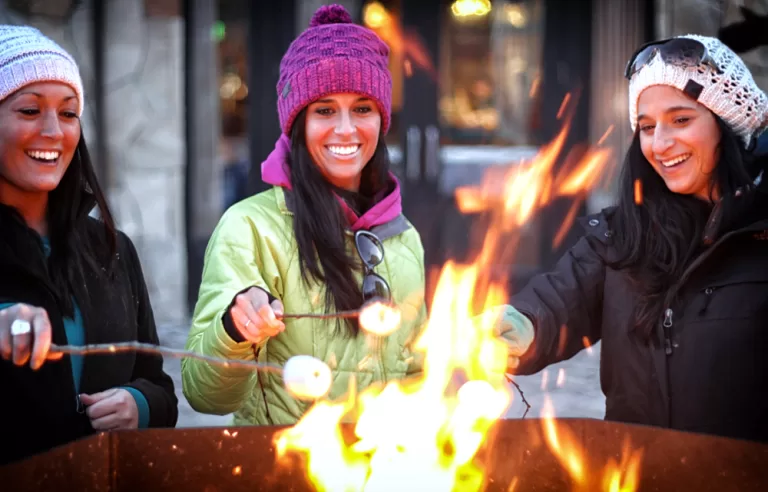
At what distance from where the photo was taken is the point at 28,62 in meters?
2.07

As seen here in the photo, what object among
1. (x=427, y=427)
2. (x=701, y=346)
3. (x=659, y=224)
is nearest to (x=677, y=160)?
(x=659, y=224)

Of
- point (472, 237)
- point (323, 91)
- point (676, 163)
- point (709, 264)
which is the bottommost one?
point (472, 237)

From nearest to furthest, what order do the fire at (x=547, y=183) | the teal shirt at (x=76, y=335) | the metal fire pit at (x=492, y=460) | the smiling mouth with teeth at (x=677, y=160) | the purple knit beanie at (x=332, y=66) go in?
the metal fire pit at (x=492, y=460) → the teal shirt at (x=76, y=335) → the smiling mouth with teeth at (x=677, y=160) → the purple knit beanie at (x=332, y=66) → the fire at (x=547, y=183)

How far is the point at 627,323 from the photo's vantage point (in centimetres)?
225

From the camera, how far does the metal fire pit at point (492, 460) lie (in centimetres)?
185

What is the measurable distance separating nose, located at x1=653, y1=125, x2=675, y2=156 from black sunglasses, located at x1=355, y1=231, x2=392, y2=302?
0.82m

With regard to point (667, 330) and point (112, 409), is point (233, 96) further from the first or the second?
point (667, 330)

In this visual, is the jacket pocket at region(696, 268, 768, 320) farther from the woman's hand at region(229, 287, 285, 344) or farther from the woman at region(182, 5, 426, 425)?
the woman's hand at region(229, 287, 285, 344)

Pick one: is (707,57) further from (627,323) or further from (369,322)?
(369,322)

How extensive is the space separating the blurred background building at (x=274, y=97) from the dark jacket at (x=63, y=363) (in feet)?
13.0

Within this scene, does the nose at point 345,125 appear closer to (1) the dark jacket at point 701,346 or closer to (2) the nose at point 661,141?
(1) the dark jacket at point 701,346

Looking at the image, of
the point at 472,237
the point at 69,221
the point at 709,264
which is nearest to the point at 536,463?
the point at 709,264

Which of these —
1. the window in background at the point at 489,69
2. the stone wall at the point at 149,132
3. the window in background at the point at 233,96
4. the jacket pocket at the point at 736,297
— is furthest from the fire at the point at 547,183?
the jacket pocket at the point at 736,297

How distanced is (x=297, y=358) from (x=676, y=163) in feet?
3.86
